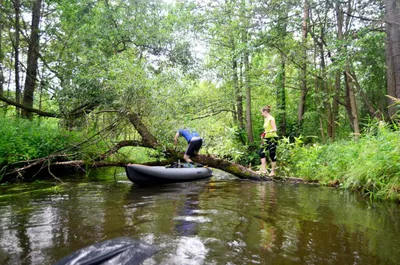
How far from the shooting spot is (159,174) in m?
6.41

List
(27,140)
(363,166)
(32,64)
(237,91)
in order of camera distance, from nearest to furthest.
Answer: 1. (363,166)
2. (27,140)
3. (32,64)
4. (237,91)

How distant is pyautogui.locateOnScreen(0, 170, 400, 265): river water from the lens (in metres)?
2.29

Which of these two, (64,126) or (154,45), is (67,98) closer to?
(64,126)

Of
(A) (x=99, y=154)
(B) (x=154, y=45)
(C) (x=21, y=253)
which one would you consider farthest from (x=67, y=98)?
(C) (x=21, y=253)

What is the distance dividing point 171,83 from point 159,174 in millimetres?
3008

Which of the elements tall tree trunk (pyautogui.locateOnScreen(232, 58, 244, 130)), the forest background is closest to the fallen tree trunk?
the forest background

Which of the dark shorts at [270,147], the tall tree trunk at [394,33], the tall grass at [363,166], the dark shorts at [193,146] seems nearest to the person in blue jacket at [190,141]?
the dark shorts at [193,146]

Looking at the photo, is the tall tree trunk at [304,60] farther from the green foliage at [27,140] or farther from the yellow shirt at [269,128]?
the green foliage at [27,140]

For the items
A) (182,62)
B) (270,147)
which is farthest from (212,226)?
(182,62)

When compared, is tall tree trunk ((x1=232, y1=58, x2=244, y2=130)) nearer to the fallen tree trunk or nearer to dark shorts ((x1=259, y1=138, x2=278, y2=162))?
dark shorts ((x1=259, y1=138, x2=278, y2=162))

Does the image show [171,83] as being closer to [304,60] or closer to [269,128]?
[269,128]

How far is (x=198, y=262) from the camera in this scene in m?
2.14

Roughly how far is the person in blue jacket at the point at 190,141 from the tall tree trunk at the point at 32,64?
643 cm

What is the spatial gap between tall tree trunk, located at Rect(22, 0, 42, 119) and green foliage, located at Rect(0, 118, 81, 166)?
2.81m
